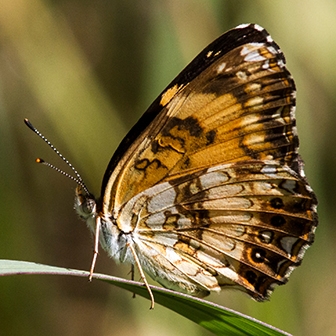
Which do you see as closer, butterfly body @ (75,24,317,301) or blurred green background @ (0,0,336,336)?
butterfly body @ (75,24,317,301)

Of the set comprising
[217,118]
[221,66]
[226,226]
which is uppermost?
[221,66]

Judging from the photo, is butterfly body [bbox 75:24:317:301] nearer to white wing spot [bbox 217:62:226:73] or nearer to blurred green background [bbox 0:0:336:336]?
white wing spot [bbox 217:62:226:73]

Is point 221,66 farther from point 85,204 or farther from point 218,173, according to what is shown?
point 85,204

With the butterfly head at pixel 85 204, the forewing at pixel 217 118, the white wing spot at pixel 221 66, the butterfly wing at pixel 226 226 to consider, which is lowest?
the butterfly wing at pixel 226 226

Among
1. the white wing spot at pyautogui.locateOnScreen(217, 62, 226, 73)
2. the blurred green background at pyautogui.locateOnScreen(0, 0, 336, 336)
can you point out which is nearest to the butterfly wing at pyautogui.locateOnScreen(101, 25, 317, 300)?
the white wing spot at pyautogui.locateOnScreen(217, 62, 226, 73)

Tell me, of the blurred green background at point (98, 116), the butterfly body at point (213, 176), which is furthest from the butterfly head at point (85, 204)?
the blurred green background at point (98, 116)

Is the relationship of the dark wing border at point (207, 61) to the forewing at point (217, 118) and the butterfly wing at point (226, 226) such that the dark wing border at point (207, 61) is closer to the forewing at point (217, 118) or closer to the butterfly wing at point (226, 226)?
the forewing at point (217, 118)

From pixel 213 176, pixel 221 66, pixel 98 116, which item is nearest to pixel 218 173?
pixel 213 176
